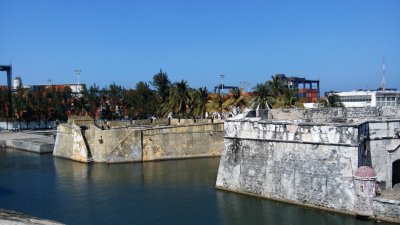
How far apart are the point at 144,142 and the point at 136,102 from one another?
22297 millimetres

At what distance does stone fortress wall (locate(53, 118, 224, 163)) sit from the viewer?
37.5 meters

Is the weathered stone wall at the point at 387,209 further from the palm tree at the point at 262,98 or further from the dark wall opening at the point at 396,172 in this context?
the palm tree at the point at 262,98

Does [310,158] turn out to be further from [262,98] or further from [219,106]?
[219,106]

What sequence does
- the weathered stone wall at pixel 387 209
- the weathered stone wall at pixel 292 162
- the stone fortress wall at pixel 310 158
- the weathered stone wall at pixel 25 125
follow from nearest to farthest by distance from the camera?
the weathered stone wall at pixel 387 209, the stone fortress wall at pixel 310 158, the weathered stone wall at pixel 292 162, the weathered stone wall at pixel 25 125

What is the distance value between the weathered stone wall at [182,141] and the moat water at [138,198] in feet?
5.68

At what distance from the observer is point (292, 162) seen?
21516mm

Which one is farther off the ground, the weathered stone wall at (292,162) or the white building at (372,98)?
the white building at (372,98)

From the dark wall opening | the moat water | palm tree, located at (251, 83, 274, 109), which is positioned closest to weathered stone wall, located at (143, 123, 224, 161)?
the moat water

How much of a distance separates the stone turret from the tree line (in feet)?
72.8

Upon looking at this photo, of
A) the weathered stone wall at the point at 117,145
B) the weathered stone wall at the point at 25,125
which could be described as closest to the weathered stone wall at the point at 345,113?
the weathered stone wall at the point at 117,145

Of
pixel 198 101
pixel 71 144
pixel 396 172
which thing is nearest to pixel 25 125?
pixel 71 144

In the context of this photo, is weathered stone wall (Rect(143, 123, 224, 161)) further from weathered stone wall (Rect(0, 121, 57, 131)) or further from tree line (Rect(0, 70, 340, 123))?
weathered stone wall (Rect(0, 121, 57, 131))

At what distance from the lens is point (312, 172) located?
67.6 feet

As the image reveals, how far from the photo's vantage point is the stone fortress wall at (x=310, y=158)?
760 inches
